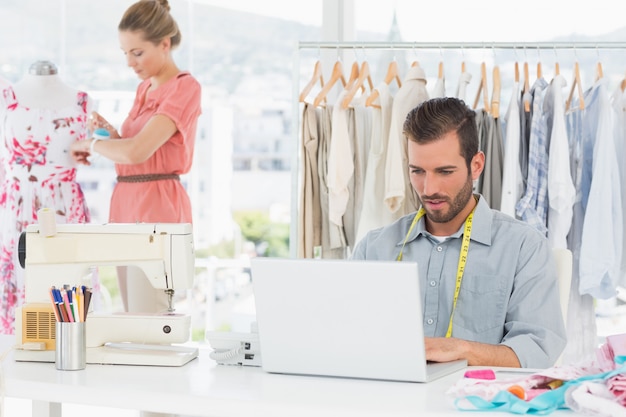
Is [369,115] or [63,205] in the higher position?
[369,115]

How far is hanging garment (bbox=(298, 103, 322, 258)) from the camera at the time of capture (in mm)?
3613

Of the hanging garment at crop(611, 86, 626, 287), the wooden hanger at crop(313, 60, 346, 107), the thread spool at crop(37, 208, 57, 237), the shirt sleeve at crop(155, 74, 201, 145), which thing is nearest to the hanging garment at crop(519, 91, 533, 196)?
the hanging garment at crop(611, 86, 626, 287)

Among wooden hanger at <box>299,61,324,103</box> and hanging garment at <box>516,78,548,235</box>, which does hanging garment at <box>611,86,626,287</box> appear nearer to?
hanging garment at <box>516,78,548,235</box>

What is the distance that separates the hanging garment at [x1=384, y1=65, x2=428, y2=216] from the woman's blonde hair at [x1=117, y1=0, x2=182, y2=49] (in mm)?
936

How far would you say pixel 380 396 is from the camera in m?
1.75

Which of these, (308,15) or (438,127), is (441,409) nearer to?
(438,127)

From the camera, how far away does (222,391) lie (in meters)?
1.79

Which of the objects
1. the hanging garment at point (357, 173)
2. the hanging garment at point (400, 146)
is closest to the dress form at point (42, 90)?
the hanging garment at point (357, 173)

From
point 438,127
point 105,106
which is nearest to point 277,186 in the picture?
point 105,106

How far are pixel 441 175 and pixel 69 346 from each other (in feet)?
3.49

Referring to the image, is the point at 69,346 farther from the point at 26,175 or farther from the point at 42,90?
the point at 42,90

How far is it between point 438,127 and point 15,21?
3774 mm

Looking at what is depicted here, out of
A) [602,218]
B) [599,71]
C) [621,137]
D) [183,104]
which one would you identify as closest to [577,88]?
[599,71]

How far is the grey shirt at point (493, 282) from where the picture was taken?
2.32m
